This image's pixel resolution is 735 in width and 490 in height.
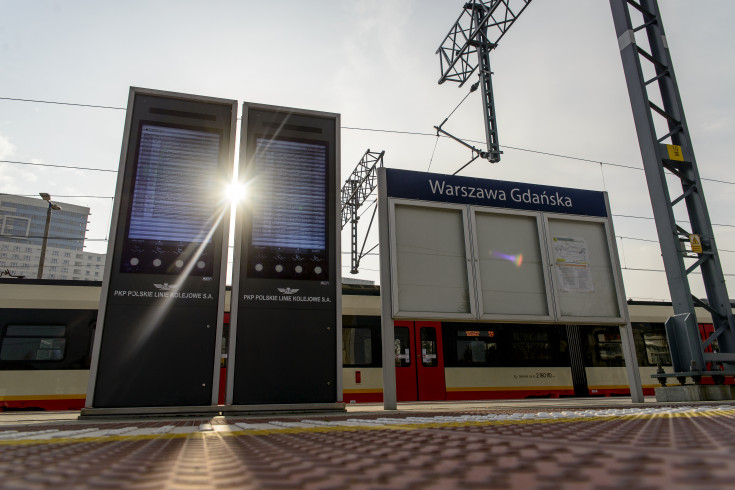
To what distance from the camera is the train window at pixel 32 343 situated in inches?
308

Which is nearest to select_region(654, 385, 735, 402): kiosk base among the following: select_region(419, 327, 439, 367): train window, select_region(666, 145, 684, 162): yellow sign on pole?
select_region(666, 145, 684, 162): yellow sign on pole

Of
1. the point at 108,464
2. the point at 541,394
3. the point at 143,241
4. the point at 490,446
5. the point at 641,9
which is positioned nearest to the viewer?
the point at 108,464

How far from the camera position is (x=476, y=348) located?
32.1 feet

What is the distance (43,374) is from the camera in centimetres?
782

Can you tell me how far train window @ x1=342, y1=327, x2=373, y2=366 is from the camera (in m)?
9.14

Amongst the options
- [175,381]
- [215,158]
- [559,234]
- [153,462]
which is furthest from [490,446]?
[559,234]

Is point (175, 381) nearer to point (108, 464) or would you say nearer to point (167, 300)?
point (167, 300)

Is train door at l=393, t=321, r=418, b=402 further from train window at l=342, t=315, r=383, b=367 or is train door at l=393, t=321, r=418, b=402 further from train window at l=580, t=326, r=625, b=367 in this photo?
train window at l=580, t=326, r=625, b=367

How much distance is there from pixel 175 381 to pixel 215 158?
2.34m

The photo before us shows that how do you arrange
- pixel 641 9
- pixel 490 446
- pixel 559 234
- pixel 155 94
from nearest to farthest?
1. pixel 490 446
2. pixel 155 94
3. pixel 559 234
4. pixel 641 9

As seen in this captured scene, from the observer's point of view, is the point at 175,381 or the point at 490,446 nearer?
the point at 490,446

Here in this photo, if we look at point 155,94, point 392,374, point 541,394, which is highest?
point 155,94

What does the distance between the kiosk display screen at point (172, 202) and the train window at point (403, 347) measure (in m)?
5.74

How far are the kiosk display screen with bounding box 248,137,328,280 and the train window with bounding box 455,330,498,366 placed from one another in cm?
588
